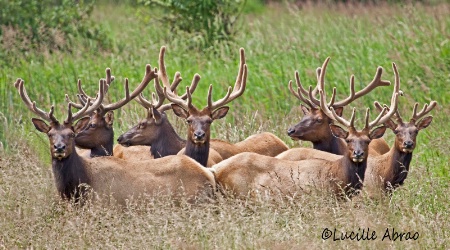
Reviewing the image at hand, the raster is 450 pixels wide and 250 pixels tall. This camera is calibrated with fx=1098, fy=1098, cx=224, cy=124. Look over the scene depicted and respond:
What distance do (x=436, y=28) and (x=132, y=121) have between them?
5.44 meters

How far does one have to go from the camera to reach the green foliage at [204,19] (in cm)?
1670

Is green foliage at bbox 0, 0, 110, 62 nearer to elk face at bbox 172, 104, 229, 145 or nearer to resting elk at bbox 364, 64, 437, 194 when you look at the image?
elk face at bbox 172, 104, 229, 145

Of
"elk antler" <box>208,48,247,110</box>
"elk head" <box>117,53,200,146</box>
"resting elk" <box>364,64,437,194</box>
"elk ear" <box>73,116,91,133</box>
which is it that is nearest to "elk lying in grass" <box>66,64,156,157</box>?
"elk head" <box>117,53,200,146</box>

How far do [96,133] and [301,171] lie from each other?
84.9 inches

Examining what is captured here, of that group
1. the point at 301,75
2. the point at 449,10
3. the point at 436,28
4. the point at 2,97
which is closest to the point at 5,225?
the point at 2,97

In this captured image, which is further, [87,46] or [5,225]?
[87,46]

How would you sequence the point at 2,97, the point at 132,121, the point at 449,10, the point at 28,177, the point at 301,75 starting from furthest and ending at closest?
1. the point at 449,10
2. the point at 301,75
3. the point at 2,97
4. the point at 132,121
5. the point at 28,177

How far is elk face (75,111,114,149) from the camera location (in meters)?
10.5

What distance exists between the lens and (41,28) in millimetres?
17156

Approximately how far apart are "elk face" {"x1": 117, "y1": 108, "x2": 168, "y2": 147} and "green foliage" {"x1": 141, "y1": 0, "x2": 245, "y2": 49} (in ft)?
18.3

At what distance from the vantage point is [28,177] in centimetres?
960

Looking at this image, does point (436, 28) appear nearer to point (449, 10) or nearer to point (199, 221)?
point (449, 10)

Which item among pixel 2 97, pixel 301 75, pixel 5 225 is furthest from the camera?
pixel 301 75

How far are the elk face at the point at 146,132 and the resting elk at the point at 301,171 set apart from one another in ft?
4.75
